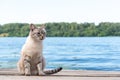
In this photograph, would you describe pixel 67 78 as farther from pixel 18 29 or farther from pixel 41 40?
pixel 18 29

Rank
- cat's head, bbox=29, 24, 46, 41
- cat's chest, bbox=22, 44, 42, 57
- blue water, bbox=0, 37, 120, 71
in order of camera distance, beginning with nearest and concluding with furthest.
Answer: cat's head, bbox=29, 24, 46, 41 < cat's chest, bbox=22, 44, 42, 57 < blue water, bbox=0, 37, 120, 71

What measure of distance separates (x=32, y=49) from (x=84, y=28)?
38945 millimetres

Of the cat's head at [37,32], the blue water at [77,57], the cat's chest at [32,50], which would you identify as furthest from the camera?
the blue water at [77,57]

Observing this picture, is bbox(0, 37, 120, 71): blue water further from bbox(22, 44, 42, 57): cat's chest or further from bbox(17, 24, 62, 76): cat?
bbox(22, 44, 42, 57): cat's chest

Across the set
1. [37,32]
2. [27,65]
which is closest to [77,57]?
[27,65]

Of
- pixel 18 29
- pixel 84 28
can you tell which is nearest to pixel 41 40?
pixel 18 29

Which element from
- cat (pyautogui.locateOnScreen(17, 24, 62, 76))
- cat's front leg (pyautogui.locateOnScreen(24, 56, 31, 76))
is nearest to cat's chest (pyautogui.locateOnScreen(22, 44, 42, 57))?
cat (pyautogui.locateOnScreen(17, 24, 62, 76))

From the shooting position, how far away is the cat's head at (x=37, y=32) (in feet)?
26.4

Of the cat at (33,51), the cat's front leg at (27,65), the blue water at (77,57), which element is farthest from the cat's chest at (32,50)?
the blue water at (77,57)

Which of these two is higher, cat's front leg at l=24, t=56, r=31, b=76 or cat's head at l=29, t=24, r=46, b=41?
cat's head at l=29, t=24, r=46, b=41

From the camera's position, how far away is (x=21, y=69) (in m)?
8.53

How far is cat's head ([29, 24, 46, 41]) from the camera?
317 inches

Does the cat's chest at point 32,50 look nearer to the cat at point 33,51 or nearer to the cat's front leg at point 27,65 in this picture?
the cat at point 33,51

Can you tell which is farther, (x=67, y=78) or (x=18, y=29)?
(x=18, y=29)
